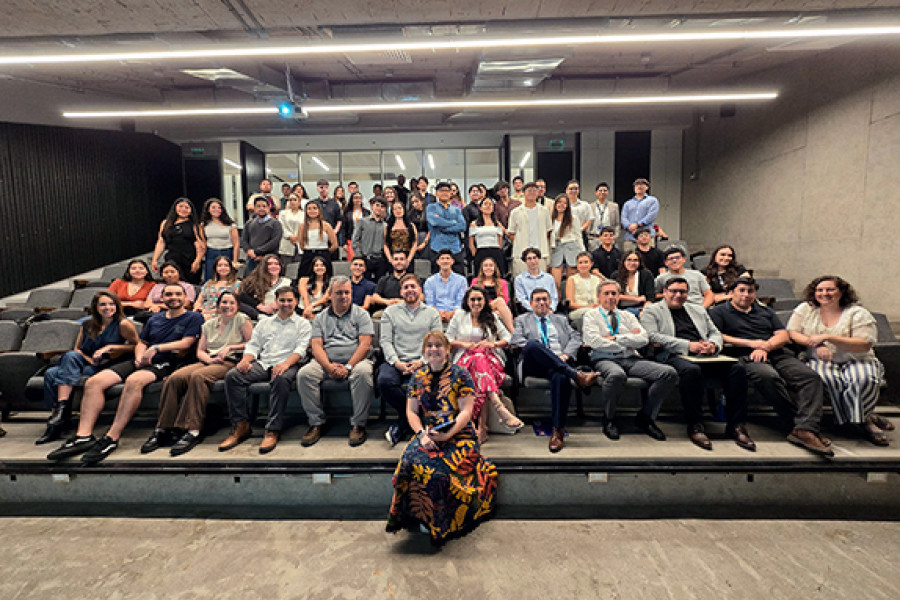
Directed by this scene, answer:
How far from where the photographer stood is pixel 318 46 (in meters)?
4.15

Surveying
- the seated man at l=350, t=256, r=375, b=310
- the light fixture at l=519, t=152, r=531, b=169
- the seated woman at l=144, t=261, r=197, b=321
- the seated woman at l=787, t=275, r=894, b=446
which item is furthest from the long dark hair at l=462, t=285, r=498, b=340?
the light fixture at l=519, t=152, r=531, b=169

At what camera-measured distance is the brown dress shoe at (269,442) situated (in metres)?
2.95

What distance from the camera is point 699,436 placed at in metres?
2.96

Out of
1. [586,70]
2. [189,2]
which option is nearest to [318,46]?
[189,2]

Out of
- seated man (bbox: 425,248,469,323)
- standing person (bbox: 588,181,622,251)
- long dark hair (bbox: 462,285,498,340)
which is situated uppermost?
standing person (bbox: 588,181,622,251)

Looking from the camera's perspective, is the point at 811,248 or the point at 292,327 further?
the point at 811,248

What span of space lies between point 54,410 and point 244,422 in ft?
4.76

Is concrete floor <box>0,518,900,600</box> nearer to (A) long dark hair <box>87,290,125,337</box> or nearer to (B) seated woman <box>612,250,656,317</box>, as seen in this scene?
(A) long dark hair <box>87,290,125,337</box>

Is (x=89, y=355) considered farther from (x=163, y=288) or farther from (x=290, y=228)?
(x=290, y=228)

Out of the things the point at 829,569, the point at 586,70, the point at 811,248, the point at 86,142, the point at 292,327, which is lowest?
the point at 829,569

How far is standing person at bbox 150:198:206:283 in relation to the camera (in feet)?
16.7

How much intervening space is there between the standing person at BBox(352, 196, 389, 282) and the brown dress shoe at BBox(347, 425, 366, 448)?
2.55 meters

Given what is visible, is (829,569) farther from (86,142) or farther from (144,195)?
(144,195)

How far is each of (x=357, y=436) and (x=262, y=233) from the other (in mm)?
3170
